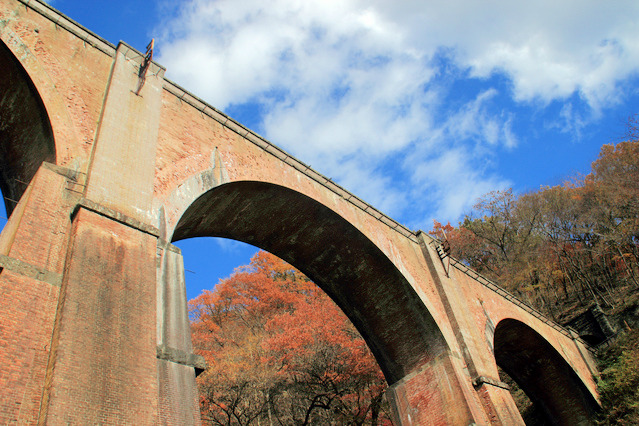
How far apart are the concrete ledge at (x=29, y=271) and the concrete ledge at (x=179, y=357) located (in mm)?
1318

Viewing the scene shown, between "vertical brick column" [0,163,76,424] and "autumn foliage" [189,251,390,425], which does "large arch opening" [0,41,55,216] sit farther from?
"autumn foliage" [189,251,390,425]

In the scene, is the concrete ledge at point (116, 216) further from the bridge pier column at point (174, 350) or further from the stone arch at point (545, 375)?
the stone arch at point (545, 375)

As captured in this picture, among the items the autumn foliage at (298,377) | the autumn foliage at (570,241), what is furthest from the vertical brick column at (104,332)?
the autumn foliage at (570,241)

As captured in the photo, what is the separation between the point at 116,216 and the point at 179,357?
1.82 meters

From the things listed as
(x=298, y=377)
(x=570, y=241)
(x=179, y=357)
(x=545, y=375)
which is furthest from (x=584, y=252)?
(x=179, y=357)

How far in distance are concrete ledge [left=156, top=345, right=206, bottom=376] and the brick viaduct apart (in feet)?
0.08

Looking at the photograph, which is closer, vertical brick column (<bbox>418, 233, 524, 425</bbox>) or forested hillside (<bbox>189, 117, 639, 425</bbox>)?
vertical brick column (<bbox>418, 233, 524, 425</bbox>)

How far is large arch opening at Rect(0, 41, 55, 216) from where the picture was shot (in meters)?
6.50

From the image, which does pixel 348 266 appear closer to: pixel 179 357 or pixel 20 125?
pixel 179 357

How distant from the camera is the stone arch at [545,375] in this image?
15.6 meters

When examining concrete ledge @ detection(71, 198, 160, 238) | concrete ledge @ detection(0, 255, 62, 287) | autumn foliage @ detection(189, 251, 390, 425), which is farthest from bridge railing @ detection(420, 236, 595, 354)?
concrete ledge @ detection(0, 255, 62, 287)

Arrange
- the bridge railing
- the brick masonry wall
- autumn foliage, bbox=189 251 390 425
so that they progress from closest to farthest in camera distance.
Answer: the brick masonry wall, the bridge railing, autumn foliage, bbox=189 251 390 425

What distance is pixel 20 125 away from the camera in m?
6.82

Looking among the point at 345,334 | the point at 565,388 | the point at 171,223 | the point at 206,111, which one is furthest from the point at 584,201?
the point at 171,223
